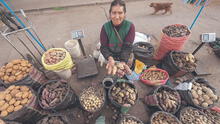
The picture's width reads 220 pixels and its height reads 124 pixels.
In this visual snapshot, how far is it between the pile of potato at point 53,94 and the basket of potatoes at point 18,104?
0.17 m

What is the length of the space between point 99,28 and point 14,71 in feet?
10.8

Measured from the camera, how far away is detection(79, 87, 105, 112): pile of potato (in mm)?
1905

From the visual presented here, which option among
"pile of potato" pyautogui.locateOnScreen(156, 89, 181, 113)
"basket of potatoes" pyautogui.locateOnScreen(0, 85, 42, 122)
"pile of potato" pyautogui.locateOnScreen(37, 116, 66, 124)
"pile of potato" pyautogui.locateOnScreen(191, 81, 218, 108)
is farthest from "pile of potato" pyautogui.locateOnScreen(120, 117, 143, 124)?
"basket of potatoes" pyautogui.locateOnScreen(0, 85, 42, 122)

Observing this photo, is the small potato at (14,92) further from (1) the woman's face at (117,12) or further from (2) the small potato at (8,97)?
(1) the woman's face at (117,12)

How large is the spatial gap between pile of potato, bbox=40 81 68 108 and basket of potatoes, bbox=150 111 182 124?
1.69 metres

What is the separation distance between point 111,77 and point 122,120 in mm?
1000

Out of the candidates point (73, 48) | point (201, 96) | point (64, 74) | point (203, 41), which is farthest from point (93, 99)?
point (203, 41)

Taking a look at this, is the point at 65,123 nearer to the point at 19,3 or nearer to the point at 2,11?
the point at 2,11

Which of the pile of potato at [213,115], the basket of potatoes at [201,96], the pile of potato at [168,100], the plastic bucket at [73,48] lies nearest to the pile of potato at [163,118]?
the pile of potato at [168,100]

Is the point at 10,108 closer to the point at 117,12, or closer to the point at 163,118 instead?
→ the point at 117,12

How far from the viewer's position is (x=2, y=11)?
2.14 metres

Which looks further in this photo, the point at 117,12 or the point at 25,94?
the point at 25,94

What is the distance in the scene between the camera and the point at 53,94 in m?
1.83

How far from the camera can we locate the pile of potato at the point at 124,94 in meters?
1.84
